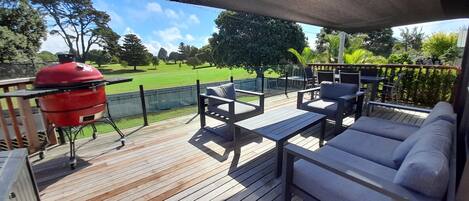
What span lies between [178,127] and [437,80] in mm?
6050

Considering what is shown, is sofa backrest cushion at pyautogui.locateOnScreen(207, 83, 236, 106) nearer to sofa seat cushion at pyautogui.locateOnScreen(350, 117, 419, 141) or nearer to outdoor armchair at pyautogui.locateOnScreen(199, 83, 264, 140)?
outdoor armchair at pyautogui.locateOnScreen(199, 83, 264, 140)

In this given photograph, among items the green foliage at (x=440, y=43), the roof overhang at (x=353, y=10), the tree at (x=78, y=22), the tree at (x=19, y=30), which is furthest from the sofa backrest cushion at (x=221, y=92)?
the tree at (x=78, y=22)

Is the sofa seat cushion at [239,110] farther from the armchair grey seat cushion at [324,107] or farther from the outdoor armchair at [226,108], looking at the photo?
the armchair grey seat cushion at [324,107]

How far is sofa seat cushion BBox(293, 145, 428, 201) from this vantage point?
1.38 meters

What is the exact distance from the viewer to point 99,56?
91.2ft

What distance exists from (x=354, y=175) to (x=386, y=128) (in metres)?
Result: 1.76

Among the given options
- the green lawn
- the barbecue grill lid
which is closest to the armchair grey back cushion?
the barbecue grill lid

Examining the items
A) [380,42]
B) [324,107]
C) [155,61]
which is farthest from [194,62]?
[324,107]

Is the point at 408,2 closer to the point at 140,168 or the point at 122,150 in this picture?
the point at 140,168

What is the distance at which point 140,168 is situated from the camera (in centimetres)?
256

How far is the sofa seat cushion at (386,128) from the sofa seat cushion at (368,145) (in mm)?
117

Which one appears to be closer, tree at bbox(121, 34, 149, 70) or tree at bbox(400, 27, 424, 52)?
tree at bbox(400, 27, 424, 52)

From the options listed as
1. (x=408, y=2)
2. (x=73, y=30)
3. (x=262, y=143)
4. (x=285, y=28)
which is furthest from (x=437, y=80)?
(x=73, y=30)

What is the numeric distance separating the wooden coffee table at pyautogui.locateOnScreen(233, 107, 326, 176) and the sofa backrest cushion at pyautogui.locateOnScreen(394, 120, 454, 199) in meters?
1.19
